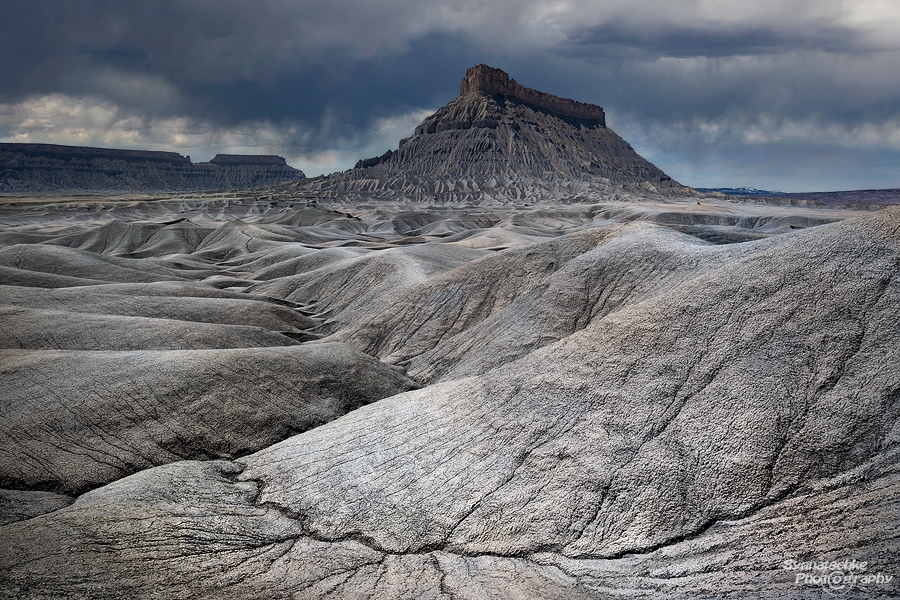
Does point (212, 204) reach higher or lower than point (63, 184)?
lower

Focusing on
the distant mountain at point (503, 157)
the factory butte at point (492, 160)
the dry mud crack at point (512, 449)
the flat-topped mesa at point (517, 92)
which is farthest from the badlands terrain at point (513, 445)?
the flat-topped mesa at point (517, 92)

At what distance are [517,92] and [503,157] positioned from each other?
38.1 meters

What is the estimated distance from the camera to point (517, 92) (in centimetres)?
16625

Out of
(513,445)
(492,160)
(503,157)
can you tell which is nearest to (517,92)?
(503,157)

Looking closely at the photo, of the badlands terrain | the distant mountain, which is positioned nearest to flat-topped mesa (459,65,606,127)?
the distant mountain

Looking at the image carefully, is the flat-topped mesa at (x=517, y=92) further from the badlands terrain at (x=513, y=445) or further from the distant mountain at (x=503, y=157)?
the badlands terrain at (x=513, y=445)

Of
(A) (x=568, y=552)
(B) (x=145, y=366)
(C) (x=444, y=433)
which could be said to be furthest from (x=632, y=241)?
(B) (x=145, y=366)

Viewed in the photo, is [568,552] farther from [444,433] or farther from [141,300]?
[141,300]

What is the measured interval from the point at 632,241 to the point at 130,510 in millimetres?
13717

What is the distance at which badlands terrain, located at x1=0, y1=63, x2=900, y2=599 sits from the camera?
649 cm

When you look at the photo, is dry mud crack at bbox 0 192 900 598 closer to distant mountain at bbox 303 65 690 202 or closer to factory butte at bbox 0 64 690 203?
factory butte at bbox 0 64 690 203

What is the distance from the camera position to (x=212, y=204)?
95000 mm

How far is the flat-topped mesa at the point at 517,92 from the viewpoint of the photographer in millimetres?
159750

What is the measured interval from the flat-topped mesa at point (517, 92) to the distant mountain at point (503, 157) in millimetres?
269
